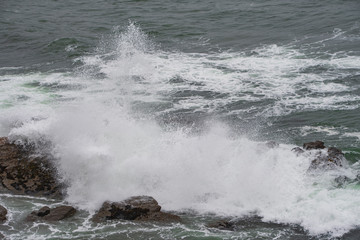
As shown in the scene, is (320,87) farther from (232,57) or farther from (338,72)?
(232,57)

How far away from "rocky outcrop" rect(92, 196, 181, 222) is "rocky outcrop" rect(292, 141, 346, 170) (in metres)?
4.38

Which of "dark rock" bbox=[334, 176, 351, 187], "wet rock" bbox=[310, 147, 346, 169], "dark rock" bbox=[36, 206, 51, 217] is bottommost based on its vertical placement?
"dark rock" bbox=[334, 176, 351, 187]

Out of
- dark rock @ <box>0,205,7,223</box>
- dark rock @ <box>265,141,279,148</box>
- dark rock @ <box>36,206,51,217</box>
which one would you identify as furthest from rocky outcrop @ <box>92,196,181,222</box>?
dark rock @ <box>265,141,279,148</box>

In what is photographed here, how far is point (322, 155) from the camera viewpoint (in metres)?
14.7

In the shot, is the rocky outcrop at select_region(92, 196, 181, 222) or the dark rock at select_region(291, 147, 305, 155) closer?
the rocky outcrop at select_region(92, 196, 181, 222)

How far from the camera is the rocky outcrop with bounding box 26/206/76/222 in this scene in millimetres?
12003

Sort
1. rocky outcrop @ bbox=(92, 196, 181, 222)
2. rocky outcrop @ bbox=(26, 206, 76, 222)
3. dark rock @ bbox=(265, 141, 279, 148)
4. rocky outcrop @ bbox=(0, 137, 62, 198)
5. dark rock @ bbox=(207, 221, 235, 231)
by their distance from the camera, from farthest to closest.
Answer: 1. dark rock @ bbox=(265, 141, 279, 148)
2. rocky outcrop @ bbox=(0, 137, 62, 198)
3. rocky outcrop @ bbox=(92, 196, 181, 222)
4. rocky outcrop @ bbox=(26, 206, 76, 222)
5. dark rock @ bbox=(207, 221, 235, 231)

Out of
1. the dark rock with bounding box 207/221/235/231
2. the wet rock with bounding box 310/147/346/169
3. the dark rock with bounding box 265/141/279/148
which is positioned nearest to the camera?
the dark rock with bounding box 207/221/235/231

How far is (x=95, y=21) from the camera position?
32688 millimetres

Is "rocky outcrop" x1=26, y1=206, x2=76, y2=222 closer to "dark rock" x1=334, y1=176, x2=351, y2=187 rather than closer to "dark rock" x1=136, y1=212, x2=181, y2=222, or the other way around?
"dark rock" x1=136, y1=212, x2=181, y2=222

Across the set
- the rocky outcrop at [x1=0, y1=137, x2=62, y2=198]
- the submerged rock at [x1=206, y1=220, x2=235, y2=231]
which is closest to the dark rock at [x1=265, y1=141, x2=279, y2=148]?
the submerged rock at [x1=206, y1=220, x2=235, y2=231]

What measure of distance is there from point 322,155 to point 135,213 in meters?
5.46

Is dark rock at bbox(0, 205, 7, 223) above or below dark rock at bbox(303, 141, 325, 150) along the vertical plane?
above

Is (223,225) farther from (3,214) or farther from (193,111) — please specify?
(193,111)
